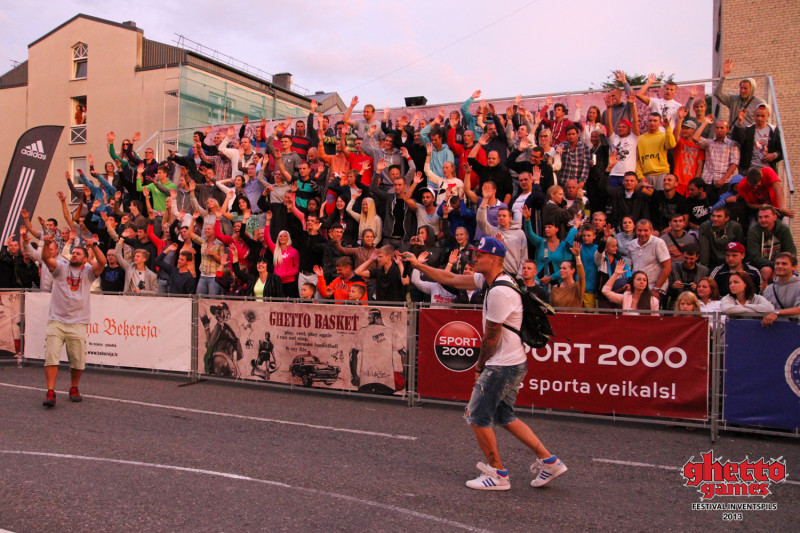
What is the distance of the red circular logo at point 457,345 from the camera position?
9.38 metres

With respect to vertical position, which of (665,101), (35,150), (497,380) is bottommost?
(497,380)

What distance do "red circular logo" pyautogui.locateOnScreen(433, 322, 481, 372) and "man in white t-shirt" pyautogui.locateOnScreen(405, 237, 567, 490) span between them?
336cm

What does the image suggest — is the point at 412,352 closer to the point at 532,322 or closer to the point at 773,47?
the point at 532,322

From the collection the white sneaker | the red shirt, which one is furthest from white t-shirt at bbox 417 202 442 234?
the white sneaker

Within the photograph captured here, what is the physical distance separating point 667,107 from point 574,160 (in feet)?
7.19

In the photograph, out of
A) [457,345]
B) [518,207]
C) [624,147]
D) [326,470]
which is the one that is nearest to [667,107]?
[624,147]

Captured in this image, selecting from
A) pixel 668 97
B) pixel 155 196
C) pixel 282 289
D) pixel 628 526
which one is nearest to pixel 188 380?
pixel 282 289

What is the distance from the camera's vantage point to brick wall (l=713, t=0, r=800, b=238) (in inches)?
722

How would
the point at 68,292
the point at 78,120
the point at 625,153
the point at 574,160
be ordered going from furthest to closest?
the point at 78,120
the point at 574,160
the point at 625,153
the point at 68,292

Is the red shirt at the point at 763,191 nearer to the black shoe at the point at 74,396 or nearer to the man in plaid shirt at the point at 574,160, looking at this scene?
the man in plaid shirt at the point at 574,160

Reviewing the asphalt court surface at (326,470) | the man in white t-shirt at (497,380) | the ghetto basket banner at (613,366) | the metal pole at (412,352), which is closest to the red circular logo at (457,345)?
the ghetto basket banner at (613,366)

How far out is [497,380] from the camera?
19.2ft

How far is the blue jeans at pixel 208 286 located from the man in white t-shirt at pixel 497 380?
8.47 metres

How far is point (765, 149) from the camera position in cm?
1160
